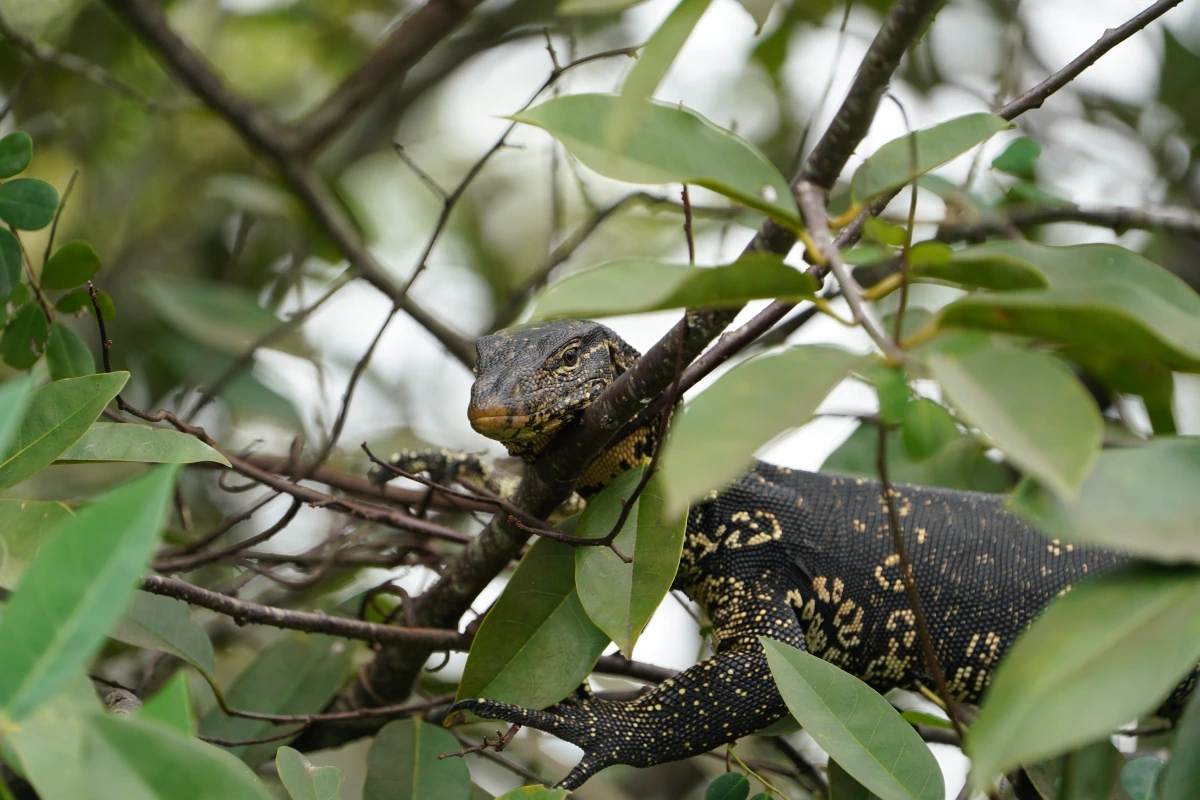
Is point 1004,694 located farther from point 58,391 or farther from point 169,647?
point 169,647

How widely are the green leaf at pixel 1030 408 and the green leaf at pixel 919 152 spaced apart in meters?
0.45

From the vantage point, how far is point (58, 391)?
6.87ft

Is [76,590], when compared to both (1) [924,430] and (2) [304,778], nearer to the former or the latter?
(2) [304,778]

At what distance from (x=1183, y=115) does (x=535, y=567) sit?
5.22 metres

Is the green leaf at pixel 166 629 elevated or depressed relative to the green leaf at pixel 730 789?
depressed

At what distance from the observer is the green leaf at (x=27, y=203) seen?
2.71 meters

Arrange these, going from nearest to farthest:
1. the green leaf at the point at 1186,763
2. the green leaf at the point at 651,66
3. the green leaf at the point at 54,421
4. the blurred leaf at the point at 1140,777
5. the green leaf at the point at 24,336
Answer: the green leaf at the point at 651,66 → the green leaf at the point at 1186,763 → the green leaf at the point at 54,421 → the blurred leaf at the point at 1140,777 → the green leaf at the point at 24,336

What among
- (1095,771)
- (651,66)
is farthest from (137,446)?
(1095,771)

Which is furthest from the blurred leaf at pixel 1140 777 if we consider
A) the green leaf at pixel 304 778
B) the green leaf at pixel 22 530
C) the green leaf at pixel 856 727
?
the green leaf at pixel 22 530

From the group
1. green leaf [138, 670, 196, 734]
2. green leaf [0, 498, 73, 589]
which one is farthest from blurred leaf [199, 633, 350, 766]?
green leaf [138, 670, 196, 734]

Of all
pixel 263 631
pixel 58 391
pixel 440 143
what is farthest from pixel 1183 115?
pixel 58 391

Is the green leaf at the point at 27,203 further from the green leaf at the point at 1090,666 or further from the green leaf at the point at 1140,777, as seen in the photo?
the green leaf at the point at 1140,777

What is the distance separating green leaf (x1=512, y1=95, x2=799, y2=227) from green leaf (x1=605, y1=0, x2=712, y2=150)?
0.46 feet

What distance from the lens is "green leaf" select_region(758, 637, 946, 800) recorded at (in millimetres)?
2004
